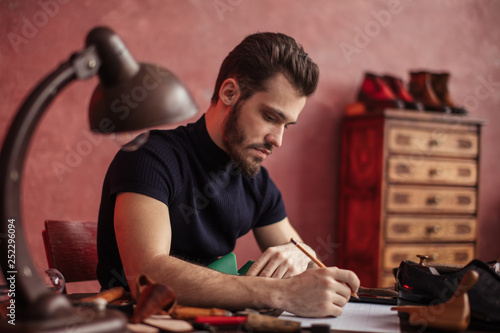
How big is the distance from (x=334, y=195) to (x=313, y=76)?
2160 millimetres

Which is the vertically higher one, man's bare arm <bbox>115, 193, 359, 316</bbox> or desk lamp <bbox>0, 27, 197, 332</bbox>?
desk lamp <bbox>0, 27, 197, 332</bbox>

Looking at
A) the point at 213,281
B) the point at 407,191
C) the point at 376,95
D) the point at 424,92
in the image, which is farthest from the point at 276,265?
the point at 424,92

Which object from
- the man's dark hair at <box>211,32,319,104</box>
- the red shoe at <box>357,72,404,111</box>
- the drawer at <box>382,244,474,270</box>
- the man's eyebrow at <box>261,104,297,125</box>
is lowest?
the drawer at <box>382,244,474,270</box>

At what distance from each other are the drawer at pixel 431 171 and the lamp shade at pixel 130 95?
255 centimetres

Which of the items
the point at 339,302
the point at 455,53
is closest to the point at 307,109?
the point at 455,53

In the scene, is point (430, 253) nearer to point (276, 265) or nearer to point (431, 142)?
point (431, 142)

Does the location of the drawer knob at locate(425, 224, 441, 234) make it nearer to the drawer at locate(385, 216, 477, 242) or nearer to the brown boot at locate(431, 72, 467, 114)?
the drawer at locate(385, 216, 477, 242)

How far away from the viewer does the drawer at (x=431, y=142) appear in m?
3.18

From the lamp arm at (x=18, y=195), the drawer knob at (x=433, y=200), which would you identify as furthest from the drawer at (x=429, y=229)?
the lamp arm at (x=18, y=195)

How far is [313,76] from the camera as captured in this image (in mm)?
1593

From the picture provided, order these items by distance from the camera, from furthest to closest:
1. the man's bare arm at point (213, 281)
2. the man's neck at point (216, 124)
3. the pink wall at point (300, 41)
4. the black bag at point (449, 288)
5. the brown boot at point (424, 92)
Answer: the brown boot at point (424, 92) < the pink wall at point (300, 41) < the man's neck at point (216, 124) < the man's bare arm at point (213, 281) < the black bag at point (449, 288)

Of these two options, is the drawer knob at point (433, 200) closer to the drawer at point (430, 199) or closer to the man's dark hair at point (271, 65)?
the drawer at point (430, 199)

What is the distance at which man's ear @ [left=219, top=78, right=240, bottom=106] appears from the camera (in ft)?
5.34

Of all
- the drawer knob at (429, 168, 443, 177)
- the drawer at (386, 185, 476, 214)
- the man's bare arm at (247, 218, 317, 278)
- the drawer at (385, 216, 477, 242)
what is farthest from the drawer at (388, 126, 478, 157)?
the man's bare arm at (247, 218, 317, 278)
